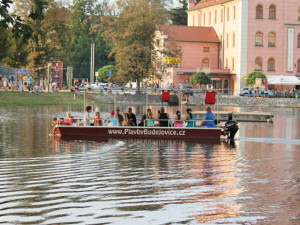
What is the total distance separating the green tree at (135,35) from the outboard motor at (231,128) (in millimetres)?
51508

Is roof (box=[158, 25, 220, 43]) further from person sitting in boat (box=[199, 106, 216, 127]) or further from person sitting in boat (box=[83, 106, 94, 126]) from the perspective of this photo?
person sitting in boat (box=[199, 106, 216, 127])

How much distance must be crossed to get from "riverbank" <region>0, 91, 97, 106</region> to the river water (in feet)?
119

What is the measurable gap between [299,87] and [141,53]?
2612 cm

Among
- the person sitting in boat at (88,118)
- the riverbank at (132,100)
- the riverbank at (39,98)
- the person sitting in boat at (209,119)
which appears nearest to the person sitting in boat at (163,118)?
the person sitting in boat at (209,119)

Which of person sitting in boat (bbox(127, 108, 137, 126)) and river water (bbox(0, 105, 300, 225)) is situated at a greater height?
person sitting in boat (bbox(127, 108, 137, 126))

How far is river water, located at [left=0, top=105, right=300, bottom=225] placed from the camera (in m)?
13.2

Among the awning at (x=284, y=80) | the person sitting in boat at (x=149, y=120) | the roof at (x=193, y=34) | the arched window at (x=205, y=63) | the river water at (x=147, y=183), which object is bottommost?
the river water at (x=147, y=183)

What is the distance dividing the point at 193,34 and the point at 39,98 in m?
42.0

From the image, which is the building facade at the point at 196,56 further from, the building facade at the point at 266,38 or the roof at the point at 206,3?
the roof at the point at 206,3

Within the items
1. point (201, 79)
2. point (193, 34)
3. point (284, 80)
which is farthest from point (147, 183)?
point (193, 34)

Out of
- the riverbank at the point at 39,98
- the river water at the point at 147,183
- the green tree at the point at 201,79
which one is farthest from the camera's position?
the green tree at the point at 201,79

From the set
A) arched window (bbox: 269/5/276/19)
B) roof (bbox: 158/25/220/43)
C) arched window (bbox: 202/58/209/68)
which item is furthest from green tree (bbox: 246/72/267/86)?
roof (bbox: 158/25/220/43)

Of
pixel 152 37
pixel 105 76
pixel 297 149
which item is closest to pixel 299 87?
pixel 152 37

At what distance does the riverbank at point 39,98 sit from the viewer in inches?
2522
